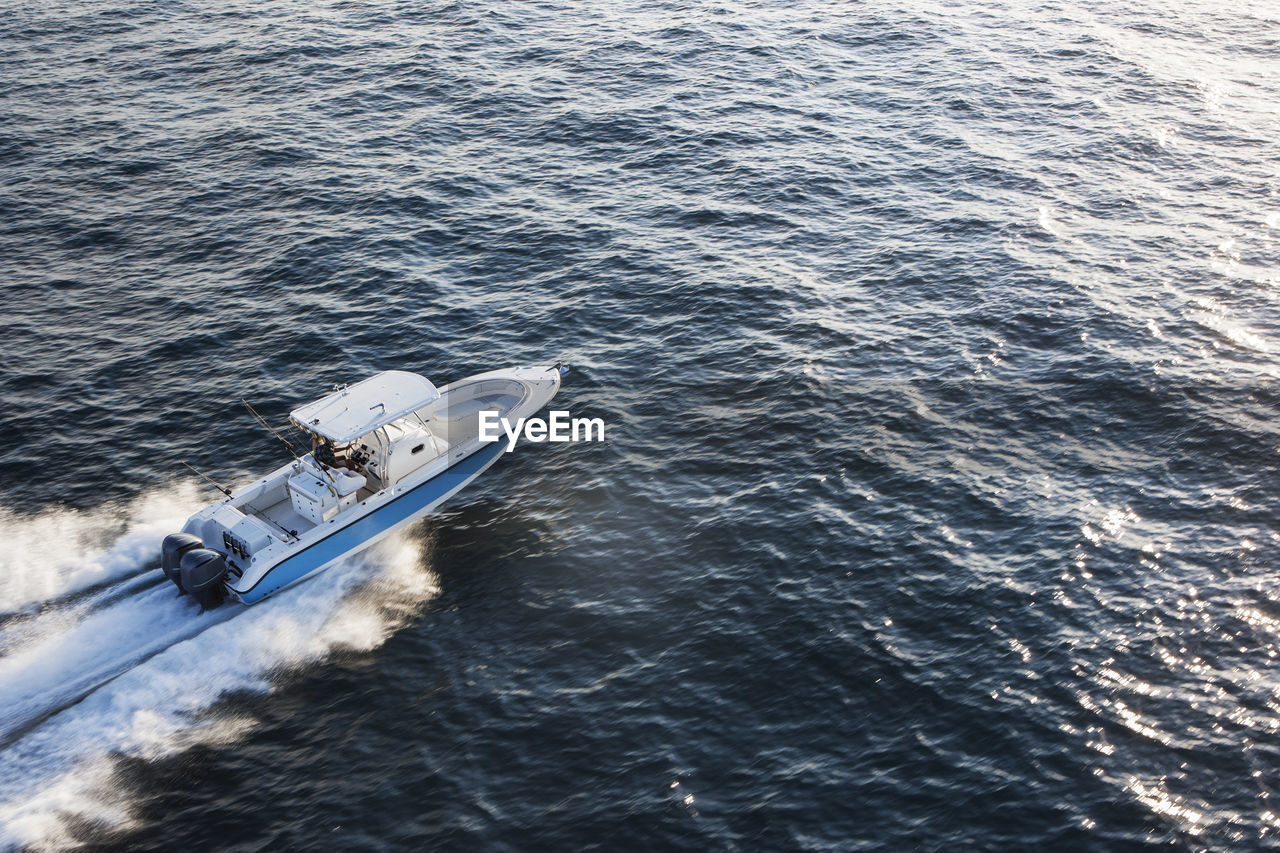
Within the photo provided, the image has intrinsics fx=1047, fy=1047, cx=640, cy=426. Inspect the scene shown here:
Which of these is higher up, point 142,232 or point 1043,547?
point 142,232

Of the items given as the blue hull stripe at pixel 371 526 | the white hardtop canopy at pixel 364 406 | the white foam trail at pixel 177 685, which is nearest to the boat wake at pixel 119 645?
the white foam trail at pixel 177 685

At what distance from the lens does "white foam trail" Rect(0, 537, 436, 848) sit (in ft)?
86.6

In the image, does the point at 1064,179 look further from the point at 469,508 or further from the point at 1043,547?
the point at 469,508

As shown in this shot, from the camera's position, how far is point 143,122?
65062 mm

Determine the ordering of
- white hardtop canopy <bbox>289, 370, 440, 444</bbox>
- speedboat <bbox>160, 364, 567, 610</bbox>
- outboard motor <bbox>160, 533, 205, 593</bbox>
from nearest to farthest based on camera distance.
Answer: outboard motor <bbox>160, 533, 205, 593</bbox> < speedboat <bbox>160, 364, 567, 610</bbox> < white hardtop canopy <bbox>289, 370, 440, 444</bbox>

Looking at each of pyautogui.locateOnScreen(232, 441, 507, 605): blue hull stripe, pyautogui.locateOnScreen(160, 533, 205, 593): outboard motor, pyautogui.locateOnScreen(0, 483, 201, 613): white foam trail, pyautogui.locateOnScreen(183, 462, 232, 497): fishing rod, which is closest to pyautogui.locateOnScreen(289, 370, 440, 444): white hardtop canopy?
pyautogui.locateOnScreen(232, 441, 507, 605): blue hull stripe

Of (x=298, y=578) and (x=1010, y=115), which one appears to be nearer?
(x=298, y=578)

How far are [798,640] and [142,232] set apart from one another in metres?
41.2

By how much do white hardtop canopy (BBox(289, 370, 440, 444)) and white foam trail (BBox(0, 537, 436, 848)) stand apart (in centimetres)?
434

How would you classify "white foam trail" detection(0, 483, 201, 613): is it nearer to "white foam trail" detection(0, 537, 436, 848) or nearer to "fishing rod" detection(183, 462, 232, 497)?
"fishing rod" detection(183, 462, 232, 497)

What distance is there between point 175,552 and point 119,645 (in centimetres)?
309

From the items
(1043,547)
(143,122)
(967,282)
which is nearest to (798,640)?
(1043,547)

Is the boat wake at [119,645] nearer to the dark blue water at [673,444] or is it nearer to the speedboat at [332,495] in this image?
the dark blue water at [673,444]

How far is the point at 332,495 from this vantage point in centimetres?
3478
